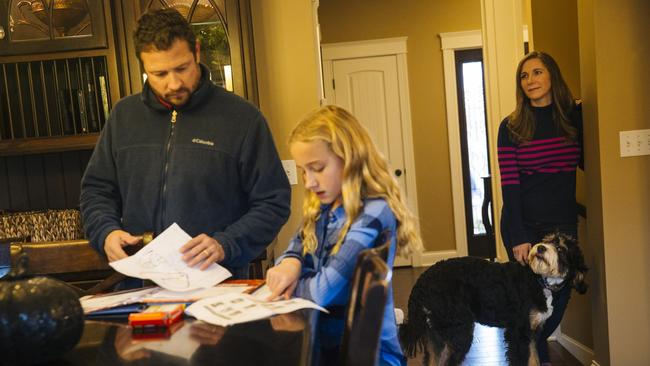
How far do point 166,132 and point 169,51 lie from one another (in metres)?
0.25

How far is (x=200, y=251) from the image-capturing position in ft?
5.40

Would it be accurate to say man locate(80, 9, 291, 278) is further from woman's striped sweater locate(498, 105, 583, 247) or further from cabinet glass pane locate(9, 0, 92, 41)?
cabinet glass pane locate(9, 0, 92, 41)

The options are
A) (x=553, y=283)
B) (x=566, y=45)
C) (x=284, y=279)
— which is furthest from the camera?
(x=566, y=45)

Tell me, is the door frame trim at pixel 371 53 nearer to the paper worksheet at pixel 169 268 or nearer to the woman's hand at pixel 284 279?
the paper worksheet at pixel 169 268

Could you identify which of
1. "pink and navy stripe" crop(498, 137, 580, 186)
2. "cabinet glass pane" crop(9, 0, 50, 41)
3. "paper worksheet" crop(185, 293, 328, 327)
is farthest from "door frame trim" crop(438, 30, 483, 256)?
"paper worksheet" crop(185, 293, 328, 327)

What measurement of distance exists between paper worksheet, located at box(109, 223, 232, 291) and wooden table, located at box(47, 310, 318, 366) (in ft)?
0.78

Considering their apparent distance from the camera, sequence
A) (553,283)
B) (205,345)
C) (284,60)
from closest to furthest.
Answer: (205,345) < (553,283) < (284,60)

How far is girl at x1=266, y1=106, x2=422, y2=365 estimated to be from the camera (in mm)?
1422

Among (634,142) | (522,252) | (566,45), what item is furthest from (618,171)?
(566,45)

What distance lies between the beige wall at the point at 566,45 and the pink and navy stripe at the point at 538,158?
22.6 inches

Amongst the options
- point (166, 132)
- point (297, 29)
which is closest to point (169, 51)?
point (166, 132)

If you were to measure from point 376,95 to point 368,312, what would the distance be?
19.3 ft

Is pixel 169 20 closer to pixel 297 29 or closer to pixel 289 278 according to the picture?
pixel 289 278

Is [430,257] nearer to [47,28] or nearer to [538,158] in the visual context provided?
[538,158]
